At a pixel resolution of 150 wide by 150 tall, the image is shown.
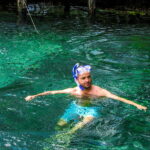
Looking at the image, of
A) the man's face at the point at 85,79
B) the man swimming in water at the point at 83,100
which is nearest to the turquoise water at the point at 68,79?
the man swimming in water at the point at 83,100

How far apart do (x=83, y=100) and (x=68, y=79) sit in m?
2.20

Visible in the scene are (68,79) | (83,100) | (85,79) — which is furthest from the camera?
(68,79)

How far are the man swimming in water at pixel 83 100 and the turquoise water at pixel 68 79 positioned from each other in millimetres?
178

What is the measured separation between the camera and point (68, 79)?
884cm

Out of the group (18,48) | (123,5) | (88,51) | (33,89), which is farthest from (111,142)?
(123,5)

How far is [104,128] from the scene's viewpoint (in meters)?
6.01

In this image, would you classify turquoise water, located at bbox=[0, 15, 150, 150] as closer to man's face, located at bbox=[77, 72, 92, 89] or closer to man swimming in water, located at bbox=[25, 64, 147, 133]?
man swimming in water, located at bbox=[25, 64, 147, 133]

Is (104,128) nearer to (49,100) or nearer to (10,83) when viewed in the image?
(49,100)

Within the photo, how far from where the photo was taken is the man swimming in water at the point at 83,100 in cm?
606

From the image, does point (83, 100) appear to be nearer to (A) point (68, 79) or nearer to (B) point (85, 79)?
(B) point (85, 79)

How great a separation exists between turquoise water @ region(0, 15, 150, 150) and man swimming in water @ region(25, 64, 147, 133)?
0.58 ft

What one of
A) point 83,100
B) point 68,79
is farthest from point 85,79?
point 68,79

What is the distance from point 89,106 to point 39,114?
107 centimetres

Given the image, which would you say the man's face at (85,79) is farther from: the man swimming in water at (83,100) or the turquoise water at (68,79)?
the turquoise water at (68,79)
